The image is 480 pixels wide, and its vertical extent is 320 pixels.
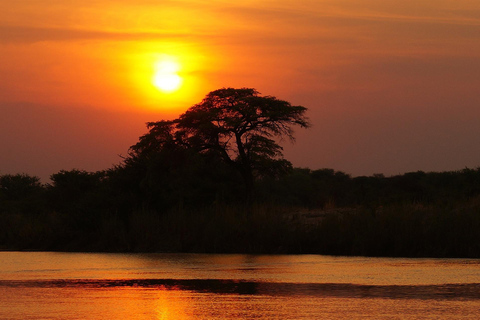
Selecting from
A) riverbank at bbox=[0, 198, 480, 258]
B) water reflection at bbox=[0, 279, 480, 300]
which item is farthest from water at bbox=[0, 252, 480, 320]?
riverbank at bbox=[0, 198, 480, 258]

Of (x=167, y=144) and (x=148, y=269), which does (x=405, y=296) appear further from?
(x=167, y=144)

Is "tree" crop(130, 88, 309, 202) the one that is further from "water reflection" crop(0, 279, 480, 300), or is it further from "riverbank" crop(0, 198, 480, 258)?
"water reflection" crop(0, 279, 480, 300)

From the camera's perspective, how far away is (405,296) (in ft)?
51.2

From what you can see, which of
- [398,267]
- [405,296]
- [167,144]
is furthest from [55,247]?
[405,296]

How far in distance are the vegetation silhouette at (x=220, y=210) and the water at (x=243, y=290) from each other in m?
4.44

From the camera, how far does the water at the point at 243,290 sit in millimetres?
13695

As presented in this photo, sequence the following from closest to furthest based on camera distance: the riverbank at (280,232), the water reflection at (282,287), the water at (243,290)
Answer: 1. the water at (243,290)
2. the water reflection at (282,287)
3. the riverbank at (280,232)

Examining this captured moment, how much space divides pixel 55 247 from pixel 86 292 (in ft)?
75.0

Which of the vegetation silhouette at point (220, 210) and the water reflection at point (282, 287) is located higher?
the vegetation silhouette at point (220, 210)

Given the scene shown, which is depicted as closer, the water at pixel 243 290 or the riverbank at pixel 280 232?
the water at pixel 243 290

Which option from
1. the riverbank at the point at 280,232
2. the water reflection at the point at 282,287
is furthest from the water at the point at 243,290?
the riverbank at the point at 280,232

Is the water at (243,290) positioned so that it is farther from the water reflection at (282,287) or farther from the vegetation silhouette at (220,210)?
the vegetation silhouette at (220,210)

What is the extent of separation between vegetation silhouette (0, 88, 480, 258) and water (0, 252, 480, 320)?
14.6 ft

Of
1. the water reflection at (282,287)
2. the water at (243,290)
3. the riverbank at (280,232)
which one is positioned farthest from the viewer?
the riverbank at (280,232)
